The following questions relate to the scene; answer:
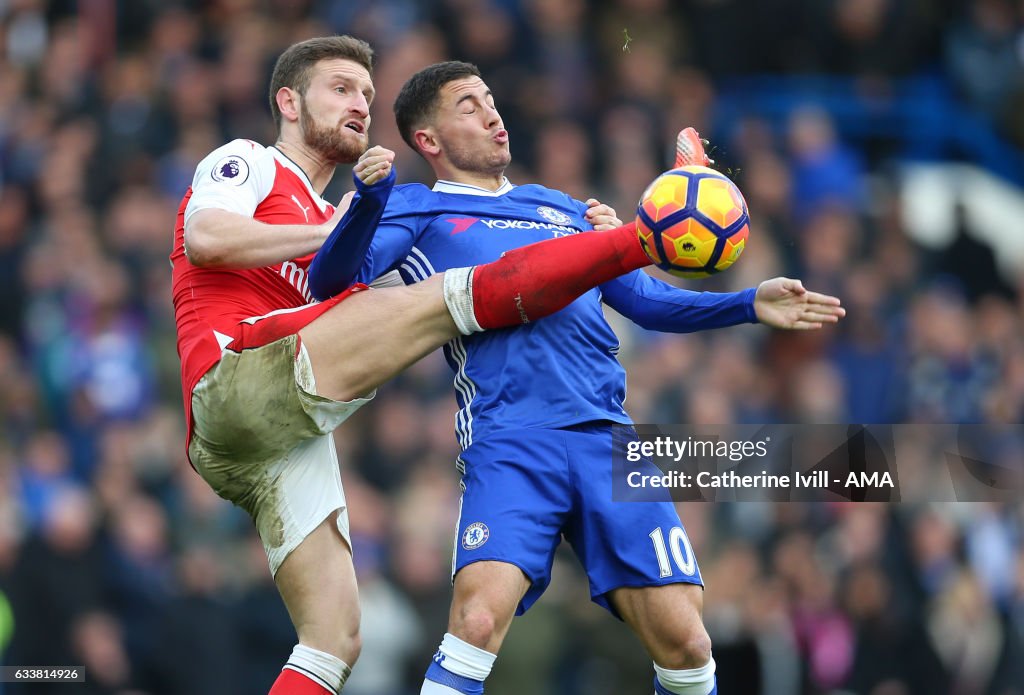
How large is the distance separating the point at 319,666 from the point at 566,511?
1.07 meters

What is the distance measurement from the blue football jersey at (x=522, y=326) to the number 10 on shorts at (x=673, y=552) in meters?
0.48

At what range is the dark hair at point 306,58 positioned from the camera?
262 inches

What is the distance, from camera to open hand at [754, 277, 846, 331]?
5.71 meters

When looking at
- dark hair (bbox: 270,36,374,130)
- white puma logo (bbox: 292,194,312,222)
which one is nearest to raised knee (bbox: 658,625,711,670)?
white puma logo (bbox: 292,194,312,222)

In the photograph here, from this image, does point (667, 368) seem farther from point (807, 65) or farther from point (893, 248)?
point (807, 65)

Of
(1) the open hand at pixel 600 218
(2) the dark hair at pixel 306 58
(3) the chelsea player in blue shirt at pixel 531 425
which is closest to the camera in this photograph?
(3) the chelsea player in blue shirt at pixel 531 425

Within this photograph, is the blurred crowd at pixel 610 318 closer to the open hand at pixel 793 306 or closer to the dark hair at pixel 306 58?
the dark hair at pixel 306 58

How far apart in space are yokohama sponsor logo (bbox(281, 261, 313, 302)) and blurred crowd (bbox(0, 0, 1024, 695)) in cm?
354

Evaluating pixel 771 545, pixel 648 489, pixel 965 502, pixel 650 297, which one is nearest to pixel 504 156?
pixel 650 297

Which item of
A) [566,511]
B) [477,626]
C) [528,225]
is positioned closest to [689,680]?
[566,511]

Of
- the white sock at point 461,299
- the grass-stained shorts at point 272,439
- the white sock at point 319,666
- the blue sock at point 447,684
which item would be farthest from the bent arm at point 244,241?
the blue sock at point 447,684

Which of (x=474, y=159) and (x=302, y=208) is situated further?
(x=302, y=208)

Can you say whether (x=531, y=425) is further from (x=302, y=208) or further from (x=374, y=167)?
(x=302, y=208)

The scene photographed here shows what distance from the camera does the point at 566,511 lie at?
19.1ft
